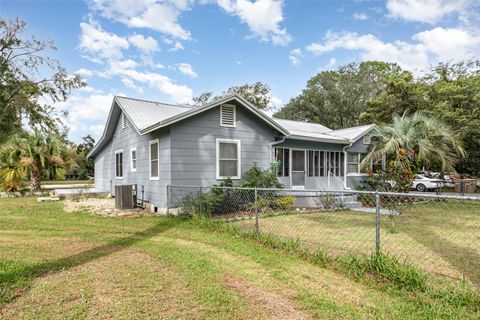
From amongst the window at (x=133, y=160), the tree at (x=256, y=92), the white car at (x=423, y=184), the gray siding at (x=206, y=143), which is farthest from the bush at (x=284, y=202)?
the tree at (x=256, y=92)

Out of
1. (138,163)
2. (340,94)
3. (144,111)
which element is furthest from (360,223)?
(340,94)

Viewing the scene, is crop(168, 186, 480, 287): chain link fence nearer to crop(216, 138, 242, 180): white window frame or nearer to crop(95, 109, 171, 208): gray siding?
crop(216, 138, 242, 180): white window frame

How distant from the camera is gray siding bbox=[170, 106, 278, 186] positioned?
31.2 feet

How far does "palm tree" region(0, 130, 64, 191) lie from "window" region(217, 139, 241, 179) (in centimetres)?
1160

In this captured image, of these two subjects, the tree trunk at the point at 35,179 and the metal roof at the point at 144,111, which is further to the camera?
the tree trunk at the point at 35,179

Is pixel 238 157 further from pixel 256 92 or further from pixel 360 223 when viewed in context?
pixel 256 92

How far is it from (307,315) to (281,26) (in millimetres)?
13215

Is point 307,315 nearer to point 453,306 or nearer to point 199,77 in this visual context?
point 453,306

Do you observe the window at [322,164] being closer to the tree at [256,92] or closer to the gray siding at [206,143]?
the gray siding at [206,143]

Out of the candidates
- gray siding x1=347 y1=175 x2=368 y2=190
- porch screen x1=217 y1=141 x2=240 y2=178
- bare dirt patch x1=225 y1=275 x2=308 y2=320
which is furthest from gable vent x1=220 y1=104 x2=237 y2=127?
gray siding x1=347 y1=175 x2=368 y2=190

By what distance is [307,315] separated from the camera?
2949 mm

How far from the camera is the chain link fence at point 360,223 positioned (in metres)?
4.77

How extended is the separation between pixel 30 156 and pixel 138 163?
27.6 ft

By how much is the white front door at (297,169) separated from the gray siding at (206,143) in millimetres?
2382
